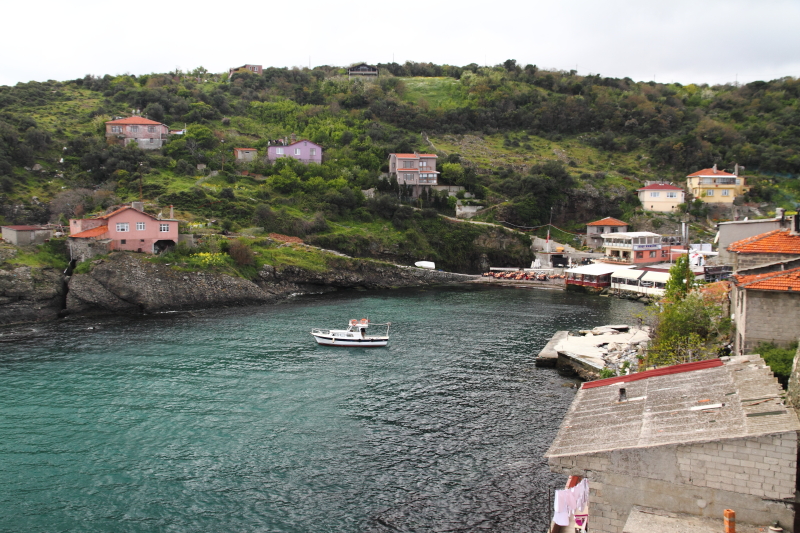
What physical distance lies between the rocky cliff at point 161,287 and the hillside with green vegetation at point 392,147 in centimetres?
1138

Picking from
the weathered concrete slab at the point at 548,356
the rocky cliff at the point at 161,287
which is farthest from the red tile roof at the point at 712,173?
the weathered concrete slab at the point at 548,356

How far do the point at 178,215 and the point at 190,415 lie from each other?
1985 inches

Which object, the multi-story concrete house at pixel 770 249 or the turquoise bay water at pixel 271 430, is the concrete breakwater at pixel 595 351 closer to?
the turquoise bay water at pixel 271 430

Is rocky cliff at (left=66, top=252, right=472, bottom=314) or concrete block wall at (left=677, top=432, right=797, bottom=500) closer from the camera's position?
concrete block wall at (left=677, top=432, right=797, bottom=500)

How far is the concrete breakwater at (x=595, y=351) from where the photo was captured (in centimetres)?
3603

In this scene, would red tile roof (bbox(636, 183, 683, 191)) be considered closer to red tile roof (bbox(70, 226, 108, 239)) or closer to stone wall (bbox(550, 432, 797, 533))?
red tile roof (bbox(70, 226, 108, 239))

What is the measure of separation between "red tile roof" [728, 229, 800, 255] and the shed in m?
65.5

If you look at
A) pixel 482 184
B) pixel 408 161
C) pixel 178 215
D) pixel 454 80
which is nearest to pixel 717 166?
pixel 482 184

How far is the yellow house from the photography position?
10100cm

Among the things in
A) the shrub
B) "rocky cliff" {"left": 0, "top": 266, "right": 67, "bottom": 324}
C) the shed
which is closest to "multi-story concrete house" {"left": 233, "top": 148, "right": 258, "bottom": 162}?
the shrub

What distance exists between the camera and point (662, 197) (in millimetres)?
100625

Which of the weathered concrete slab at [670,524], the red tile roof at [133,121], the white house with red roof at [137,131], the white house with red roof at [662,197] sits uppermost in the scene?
the red tile roof at [133,121]

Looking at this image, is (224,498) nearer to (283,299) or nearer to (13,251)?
(283,299)

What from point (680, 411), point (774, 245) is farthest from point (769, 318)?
point (680, 411)
